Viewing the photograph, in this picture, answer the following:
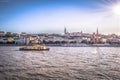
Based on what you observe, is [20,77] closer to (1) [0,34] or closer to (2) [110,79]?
(2) [110,79]

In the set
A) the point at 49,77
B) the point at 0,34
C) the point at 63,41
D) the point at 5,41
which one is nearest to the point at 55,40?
the point at 63,41

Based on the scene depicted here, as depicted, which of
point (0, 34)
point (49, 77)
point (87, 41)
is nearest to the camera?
point (49, 77)

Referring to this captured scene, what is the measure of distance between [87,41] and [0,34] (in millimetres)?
58408

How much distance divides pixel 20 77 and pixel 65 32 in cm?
13975

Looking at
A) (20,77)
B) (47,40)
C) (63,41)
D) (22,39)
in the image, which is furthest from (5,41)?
(20,77)

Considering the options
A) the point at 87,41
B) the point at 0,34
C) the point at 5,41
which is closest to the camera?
the point at 5,41

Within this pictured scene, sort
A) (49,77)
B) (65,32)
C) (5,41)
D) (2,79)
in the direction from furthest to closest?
(65,32) < (5,41) < (49,77) < (2,79)

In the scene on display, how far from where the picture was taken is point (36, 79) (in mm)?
10844

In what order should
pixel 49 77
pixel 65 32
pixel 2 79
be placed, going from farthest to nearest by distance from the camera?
pixel 65 32, pixel 49 77, pixel 2 79

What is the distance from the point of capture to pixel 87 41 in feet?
347

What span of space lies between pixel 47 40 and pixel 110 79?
313ft

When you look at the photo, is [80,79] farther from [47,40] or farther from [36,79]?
[47,40]

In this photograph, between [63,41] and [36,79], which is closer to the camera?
[36,79]

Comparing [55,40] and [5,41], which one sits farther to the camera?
[55,40]
